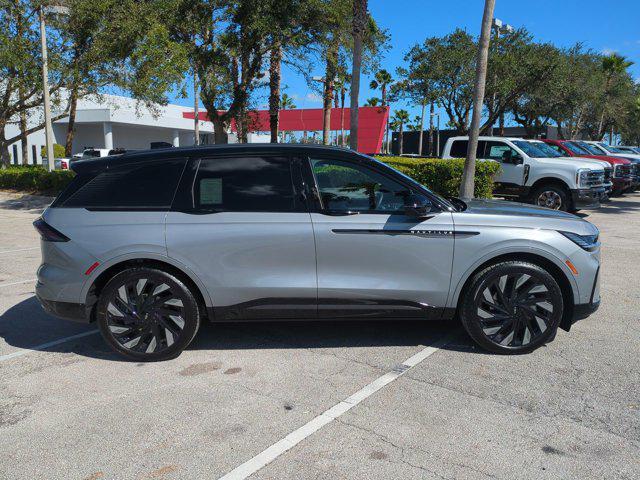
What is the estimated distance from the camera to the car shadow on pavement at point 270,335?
4.75 m

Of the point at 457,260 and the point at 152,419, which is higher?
the point at 457,260

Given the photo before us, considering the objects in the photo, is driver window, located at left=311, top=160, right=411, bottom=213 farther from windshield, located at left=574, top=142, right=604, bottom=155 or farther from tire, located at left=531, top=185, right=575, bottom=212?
windshield, located at left=574, top=142, right=604, bottom=155

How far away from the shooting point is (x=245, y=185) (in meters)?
4.37

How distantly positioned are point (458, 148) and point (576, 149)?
18.1ft

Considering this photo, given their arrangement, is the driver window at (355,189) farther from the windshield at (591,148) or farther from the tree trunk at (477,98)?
the windshield at (591,148)

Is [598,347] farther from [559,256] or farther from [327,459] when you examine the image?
[327,459]

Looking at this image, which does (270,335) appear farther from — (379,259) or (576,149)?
(576,149)

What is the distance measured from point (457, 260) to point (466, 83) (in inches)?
1112

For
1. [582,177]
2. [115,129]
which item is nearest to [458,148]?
[582,177]

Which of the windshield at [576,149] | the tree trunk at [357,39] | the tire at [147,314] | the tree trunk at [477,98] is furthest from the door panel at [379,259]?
the windshield at [576,149]

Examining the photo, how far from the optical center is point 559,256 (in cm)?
431

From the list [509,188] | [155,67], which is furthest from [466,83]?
[155,67]

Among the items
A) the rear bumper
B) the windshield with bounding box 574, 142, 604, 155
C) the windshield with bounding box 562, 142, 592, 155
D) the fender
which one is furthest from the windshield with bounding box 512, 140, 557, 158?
the rear bumper

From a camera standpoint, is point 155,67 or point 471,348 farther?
point 155,67
